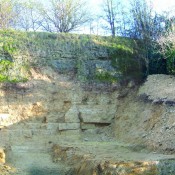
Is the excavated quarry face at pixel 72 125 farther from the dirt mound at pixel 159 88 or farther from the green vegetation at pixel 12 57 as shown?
the green vegetation at pixel 12 57

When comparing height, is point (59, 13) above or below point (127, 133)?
above

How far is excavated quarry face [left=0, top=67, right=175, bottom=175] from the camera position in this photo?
16.6 m

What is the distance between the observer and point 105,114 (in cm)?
2269

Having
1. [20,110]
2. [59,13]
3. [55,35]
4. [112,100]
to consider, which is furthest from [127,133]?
[59,13]

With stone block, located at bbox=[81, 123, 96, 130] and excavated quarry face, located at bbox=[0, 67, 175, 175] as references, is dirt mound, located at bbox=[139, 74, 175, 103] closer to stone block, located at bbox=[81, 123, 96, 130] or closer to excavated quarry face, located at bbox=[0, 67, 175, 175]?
excavated quarry face, located at bbox=[0, 67, 175, 175]

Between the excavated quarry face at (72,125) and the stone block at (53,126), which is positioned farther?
the stone block at (53,126)

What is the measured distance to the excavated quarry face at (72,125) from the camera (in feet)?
54.4

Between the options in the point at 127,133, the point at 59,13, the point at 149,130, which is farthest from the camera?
the point at 59,13

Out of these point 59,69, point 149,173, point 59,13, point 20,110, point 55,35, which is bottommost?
point 149,173

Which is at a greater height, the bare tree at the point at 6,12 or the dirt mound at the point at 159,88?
the bare tree at the point at 6,12

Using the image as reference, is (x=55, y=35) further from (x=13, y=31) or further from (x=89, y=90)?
(x=89, y=90)

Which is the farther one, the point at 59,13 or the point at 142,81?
the point at 59,13

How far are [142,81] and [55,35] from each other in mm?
6162

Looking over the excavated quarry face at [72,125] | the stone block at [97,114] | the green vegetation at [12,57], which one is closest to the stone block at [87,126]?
the excavated quarry face at [72,125]
